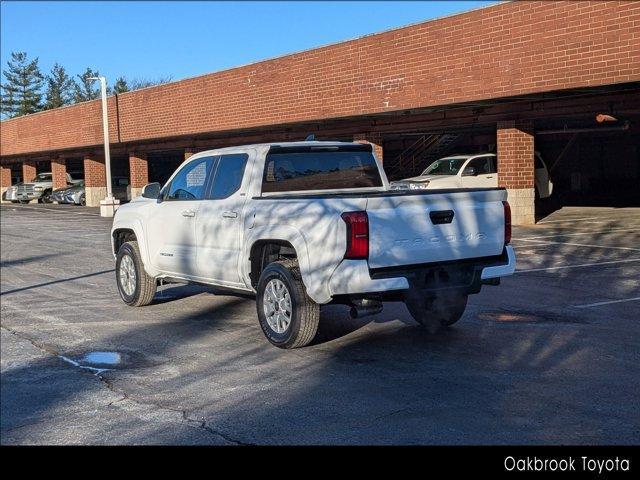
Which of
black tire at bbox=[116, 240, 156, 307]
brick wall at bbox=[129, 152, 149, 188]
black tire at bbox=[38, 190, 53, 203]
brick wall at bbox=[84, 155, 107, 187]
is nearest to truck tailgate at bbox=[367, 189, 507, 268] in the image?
black tire at bbox=[116, 240, 156, 307]

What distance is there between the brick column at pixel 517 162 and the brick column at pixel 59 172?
1358 inches

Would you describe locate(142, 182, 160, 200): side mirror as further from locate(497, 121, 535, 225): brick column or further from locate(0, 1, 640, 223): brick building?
locate(497, 121, 535, 225): brick column

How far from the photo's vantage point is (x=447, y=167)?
2464 cm

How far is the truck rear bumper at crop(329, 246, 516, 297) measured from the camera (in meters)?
7.14

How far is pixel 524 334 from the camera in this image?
8.41 metres

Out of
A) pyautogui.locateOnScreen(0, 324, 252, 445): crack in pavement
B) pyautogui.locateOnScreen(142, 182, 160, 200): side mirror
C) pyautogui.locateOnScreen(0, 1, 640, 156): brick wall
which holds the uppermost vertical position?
pyautogui.locateOnScreen(0, 1, 640, 156): brick wall

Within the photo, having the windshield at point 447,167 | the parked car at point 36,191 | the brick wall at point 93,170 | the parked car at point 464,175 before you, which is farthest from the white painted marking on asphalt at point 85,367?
the parked car at point 36,191

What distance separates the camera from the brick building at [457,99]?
1770 centimetres

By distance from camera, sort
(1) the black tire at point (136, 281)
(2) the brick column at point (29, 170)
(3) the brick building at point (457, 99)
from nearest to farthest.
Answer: (1) the black tire at point (136, 281), (3) the brick building at point (457, 99), (2) the brick column at point (29, 170)

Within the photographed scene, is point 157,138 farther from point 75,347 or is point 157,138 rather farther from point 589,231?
A: point 75,347

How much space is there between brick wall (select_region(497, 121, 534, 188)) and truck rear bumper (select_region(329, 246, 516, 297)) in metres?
13.5

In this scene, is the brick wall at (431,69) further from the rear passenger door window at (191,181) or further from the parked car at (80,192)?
the parked car at (80,192)
